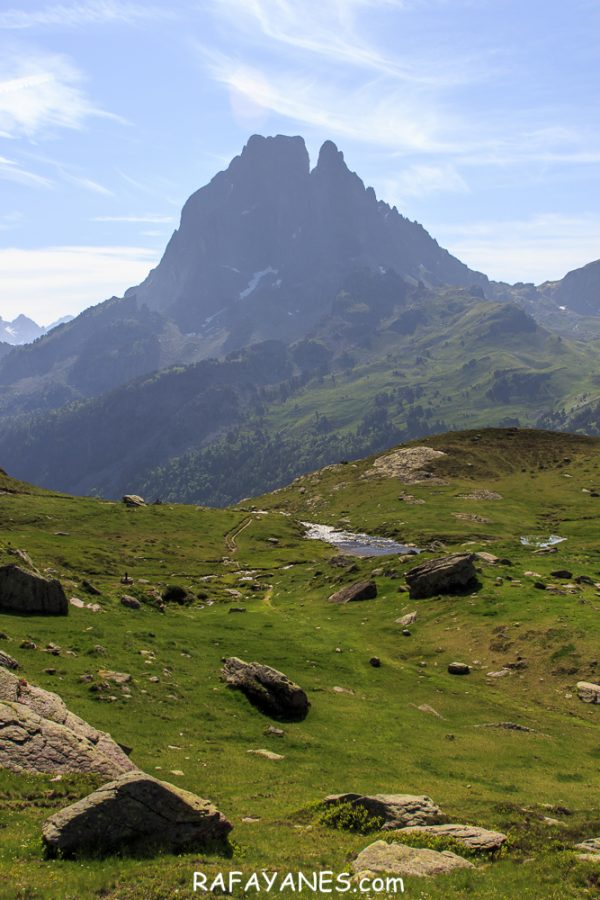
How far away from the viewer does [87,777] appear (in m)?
23.0

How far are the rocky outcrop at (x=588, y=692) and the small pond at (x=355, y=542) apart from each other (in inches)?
2238

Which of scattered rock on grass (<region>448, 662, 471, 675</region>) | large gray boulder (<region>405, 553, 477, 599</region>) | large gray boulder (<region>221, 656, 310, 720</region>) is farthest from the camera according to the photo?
large gray boulder (<region>405, 553, 477, 599</region>)

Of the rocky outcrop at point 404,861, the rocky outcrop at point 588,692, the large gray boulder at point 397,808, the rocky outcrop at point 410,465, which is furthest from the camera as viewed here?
the rocky outcrop at point 410,465

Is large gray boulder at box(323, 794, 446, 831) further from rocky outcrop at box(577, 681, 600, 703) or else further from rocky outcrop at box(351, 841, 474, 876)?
rocky outcrop at box(577, 681, 600, 703)

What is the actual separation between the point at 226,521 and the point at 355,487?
138ft

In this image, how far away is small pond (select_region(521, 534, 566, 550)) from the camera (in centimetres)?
10794

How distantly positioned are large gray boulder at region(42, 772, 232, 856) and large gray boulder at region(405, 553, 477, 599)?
5253 centimetres

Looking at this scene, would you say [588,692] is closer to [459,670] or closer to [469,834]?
[459,670]

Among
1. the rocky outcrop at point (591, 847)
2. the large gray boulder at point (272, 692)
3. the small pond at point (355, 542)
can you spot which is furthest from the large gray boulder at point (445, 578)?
the rocky outcrop at point (591, 847)

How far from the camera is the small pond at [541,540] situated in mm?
107938

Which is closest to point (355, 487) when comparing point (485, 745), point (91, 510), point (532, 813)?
point (91, 510)

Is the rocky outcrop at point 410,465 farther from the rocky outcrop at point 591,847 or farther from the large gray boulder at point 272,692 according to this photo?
the rocky outcrop at point 591,847

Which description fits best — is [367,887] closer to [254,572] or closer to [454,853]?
[454,853]

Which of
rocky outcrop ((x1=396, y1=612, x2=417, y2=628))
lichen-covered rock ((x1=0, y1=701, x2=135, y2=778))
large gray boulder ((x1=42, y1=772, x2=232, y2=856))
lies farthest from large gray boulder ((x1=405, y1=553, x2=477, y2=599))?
large gray boulder ((x1=42, y1=772, x2=232, y2=856))
